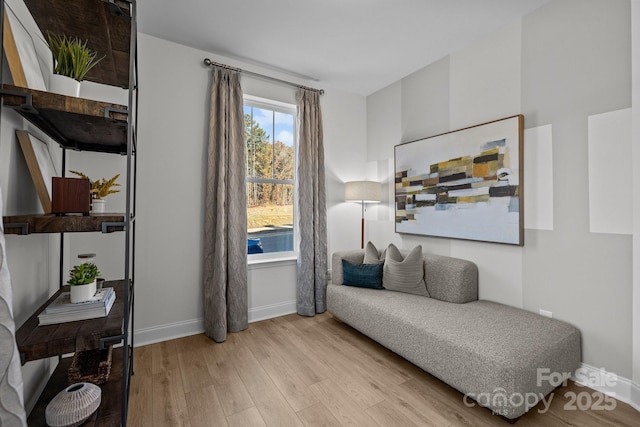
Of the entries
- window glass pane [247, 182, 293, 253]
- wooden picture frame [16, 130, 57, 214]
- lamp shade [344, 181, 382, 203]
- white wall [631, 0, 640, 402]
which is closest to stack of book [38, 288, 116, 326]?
wooden picture frame [16, 130, 57, 214]

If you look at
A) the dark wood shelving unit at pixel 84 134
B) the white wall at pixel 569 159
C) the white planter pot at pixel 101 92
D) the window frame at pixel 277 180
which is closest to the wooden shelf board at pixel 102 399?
the dark wood shelving unit at pixel 84 134

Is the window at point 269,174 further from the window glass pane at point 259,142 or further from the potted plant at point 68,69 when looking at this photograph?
the potted plant at point 68,69

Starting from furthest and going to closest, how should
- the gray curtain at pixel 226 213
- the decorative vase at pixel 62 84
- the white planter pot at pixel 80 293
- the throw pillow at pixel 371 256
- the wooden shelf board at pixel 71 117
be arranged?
the throw pillow at pixel 371 256, the gray curtain at pixel 226 213, the white planter pot at pixel 80 293, the decorative vase at pixel 62 84, the wooden shelf board at pixel 71 117

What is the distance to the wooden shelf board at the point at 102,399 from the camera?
48.5 inches

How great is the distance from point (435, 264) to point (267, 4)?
8.34ft

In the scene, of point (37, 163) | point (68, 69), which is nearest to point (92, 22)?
point (68, 69)

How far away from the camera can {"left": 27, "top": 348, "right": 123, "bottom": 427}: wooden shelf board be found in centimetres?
123

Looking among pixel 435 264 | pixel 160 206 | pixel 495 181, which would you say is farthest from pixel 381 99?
pixel 160 206

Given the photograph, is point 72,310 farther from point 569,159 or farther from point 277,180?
point 569,159

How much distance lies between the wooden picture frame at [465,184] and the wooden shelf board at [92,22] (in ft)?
8.43

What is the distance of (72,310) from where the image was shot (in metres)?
1.29

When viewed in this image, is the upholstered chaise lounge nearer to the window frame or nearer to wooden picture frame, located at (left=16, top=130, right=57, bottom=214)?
the window frame

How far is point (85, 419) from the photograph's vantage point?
1235mm

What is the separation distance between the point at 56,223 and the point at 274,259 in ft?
7.19
